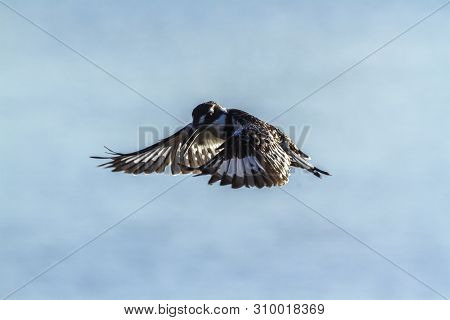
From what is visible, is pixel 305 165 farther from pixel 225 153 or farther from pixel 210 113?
pixel 225 153

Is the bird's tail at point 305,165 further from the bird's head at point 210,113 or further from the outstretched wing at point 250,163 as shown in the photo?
the bird's head at point 210,113

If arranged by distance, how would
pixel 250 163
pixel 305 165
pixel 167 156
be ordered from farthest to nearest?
pixel 167 156
pixel 305 165
pixel 250 163

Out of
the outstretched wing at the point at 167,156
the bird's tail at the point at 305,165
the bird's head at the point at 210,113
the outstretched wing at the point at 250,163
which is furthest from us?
the outstretched wing at the point at 167,156

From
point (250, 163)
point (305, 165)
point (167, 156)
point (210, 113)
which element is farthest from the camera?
point (167, 156)

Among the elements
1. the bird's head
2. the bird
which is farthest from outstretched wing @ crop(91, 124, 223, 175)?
the bird's head

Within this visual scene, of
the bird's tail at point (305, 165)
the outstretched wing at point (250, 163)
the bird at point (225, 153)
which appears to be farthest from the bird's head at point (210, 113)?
the bird's tail at point (305, 165)

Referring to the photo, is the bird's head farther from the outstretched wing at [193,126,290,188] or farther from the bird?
the outstretched wing at [193,126,290,188]

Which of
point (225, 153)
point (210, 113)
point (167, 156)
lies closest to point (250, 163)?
point (225, 153)
